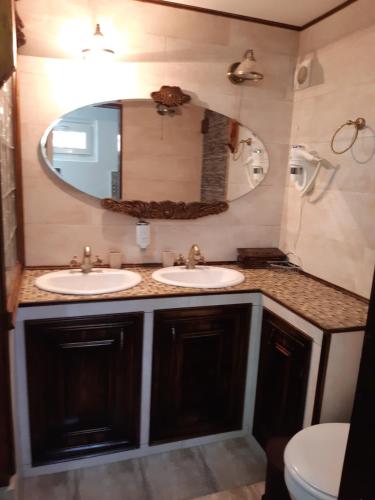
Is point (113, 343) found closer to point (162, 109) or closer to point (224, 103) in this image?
point (162, 109)

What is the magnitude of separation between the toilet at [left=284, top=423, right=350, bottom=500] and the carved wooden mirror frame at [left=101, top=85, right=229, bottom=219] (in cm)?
132

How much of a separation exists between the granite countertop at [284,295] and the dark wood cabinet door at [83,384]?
0.10 metres

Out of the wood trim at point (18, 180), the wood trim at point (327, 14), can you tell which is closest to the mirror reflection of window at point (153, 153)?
the wood trim at point (18, 180)

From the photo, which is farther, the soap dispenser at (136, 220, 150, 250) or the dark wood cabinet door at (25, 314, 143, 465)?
the soap dispenser at (136, 220, 150, 250)

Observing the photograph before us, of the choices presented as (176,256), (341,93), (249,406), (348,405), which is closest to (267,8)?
(341,93)

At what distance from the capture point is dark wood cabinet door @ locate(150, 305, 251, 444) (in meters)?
1.87

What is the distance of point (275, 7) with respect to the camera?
2066 millimetres

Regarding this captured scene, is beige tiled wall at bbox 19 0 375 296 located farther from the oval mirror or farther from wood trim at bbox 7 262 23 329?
wood trim at bbox 7 262 23 329

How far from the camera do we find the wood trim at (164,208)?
7.06 feet

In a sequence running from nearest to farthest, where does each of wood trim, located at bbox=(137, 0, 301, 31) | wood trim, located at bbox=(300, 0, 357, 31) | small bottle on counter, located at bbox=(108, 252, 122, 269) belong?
1. wood trim, located at bbox=(300, 0, 357, 31)
2. wood trim, located at bbox=(137, 0, 301, 31)
3. small bottle on counter, located at bbox=(108, 252, 122, 269)

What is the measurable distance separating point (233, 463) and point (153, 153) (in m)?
1.71

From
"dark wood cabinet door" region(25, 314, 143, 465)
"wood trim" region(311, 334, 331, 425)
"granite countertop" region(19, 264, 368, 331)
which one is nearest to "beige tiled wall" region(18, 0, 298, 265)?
"granite countertop" region(19, 264, 368, 331)

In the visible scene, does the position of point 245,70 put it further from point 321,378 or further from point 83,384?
point 83,384

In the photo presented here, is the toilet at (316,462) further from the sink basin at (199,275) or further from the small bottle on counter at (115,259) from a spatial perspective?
the small bottle on counter at (115,259)
